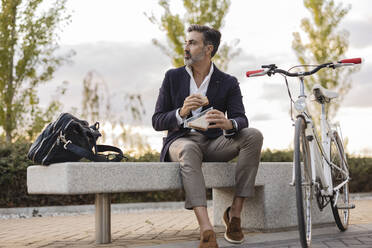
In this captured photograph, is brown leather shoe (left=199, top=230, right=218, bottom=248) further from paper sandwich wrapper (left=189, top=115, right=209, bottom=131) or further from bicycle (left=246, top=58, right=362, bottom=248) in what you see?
paper sandwich wrapper (left=189, top=115, right=209, bottom=131)

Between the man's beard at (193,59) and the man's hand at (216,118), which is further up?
the man's beard at (193,59)

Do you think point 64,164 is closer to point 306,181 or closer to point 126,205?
point 306,181

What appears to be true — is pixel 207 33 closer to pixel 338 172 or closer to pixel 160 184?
pixel 160 184

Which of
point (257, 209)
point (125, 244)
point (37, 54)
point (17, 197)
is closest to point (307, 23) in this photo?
point (37, 54)

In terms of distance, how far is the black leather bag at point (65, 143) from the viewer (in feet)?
11.8

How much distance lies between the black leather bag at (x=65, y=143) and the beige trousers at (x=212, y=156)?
68 centimetres

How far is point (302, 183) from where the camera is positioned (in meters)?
3.35

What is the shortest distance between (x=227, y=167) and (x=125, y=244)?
1080mm

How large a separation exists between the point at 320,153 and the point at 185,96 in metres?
1.22

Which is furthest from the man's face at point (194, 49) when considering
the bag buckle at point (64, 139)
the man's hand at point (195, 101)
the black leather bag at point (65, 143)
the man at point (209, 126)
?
the bag buckle at point (64, 139)

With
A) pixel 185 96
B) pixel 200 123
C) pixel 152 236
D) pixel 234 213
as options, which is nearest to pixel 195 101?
pixel 200 123

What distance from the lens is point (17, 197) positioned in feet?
25.2

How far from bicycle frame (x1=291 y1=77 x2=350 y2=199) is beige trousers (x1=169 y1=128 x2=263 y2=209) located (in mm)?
479

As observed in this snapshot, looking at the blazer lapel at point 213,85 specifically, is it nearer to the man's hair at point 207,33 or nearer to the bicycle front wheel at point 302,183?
the man's hair at point 207,33
